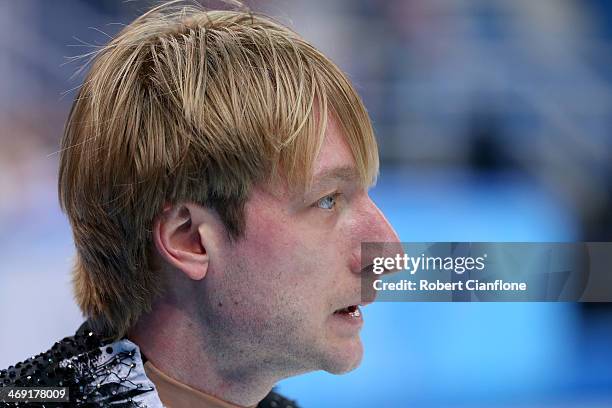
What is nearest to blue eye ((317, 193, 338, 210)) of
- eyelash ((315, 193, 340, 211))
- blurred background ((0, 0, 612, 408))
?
eyelash ((315, 193, 340, 211))

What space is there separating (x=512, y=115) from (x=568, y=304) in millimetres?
516

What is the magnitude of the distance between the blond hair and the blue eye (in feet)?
0.17

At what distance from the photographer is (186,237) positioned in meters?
1.18

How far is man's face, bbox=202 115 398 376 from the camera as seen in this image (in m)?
1.19

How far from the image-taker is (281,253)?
120 cm

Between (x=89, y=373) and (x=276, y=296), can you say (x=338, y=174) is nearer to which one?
(x=276, y=296)

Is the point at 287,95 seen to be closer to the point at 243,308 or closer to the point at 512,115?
the point at 243,308

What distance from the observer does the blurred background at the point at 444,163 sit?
207 centimetres

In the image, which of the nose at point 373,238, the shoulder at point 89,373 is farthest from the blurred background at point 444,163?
the shoulder at point 89,373

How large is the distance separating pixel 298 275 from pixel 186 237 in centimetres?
16

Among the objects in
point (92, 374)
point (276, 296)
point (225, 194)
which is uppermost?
point (225, 194)

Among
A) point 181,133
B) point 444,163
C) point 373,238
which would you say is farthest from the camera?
point 444,163

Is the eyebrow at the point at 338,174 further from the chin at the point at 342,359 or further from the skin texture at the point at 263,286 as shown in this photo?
the chin at the point at 342,359

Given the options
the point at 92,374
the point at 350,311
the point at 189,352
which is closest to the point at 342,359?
the point at 350,311
